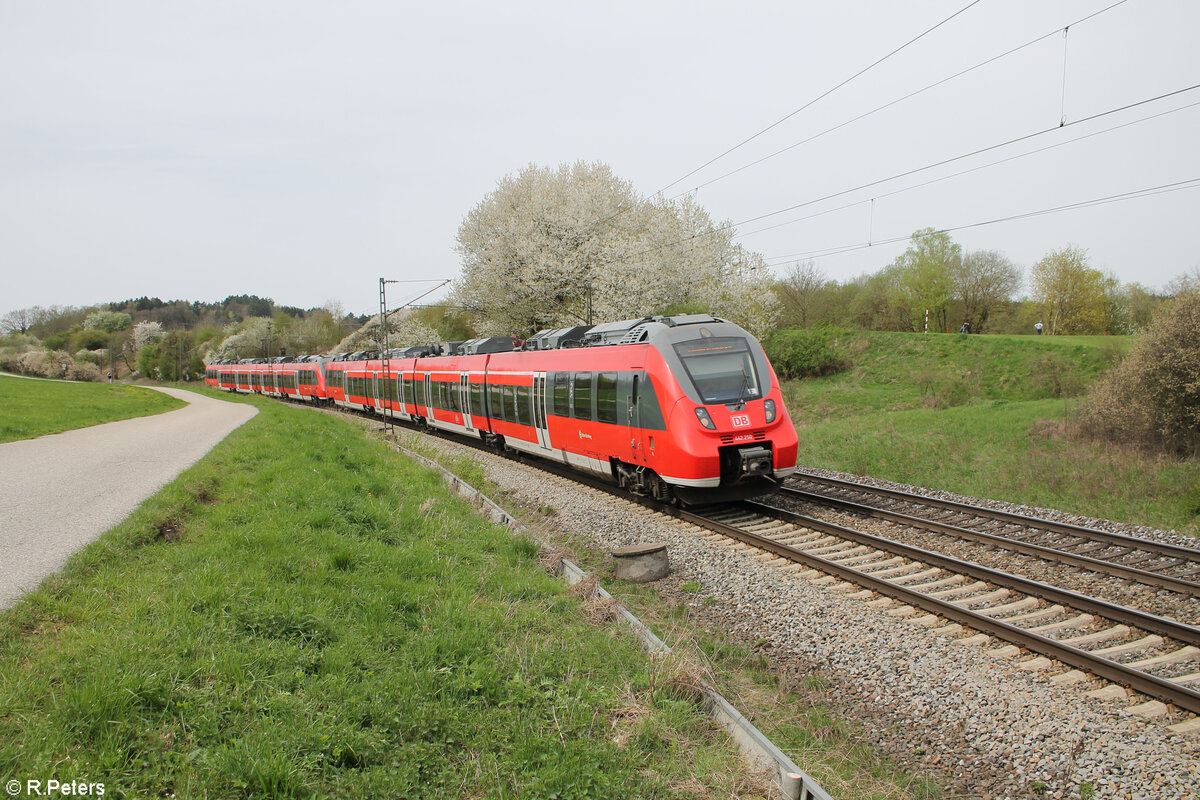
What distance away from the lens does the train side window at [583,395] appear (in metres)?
13.3

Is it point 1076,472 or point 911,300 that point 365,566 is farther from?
point 911,300

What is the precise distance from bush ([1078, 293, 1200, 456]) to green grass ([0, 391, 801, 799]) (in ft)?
44.8

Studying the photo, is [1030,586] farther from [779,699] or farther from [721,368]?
[721,368]

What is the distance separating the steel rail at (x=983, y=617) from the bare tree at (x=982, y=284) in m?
41.5

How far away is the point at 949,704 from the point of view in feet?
16.7

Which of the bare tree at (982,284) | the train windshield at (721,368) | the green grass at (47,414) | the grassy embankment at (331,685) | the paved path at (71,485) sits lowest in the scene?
the grassy embankment at (331,685)

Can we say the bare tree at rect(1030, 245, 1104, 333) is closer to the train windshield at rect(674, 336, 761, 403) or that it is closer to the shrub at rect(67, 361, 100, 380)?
the train windshield at rect(674, 336, 761, 403)

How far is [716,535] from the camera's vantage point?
10055mm

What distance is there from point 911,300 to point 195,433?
43.6 meters

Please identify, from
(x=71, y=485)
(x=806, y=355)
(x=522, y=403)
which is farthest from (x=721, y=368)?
(x=806, y=355)

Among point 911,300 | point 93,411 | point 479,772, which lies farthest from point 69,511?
point 911,300

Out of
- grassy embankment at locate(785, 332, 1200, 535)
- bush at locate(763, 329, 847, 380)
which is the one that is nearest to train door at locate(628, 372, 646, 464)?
grassy embankment at locate(785, 332, 1200, 535)

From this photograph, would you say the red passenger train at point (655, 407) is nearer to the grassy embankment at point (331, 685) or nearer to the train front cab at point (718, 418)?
the train front cab at point (718, 418)

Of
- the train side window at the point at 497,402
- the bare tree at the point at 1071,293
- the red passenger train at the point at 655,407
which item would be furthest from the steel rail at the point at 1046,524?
the bare tree at the point at 1071,293
